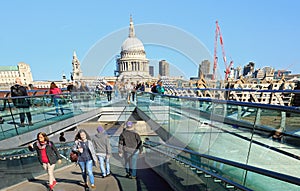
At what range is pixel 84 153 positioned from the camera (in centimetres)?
424

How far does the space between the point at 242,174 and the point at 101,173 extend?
12.8ft

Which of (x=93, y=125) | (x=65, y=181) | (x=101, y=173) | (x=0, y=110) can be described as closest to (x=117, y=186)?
(x=101, y=173)

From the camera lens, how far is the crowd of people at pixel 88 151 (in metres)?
4.16

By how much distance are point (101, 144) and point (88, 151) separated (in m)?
0.66

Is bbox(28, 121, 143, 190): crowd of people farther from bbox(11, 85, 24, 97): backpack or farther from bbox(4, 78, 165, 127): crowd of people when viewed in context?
bbox(11, 85, 24, 97): backpack

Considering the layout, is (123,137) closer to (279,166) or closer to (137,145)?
(137,145)

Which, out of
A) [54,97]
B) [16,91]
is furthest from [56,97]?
[16,91]

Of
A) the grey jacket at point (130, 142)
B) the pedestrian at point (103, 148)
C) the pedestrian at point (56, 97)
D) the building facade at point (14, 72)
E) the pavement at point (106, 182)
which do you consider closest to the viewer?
the pavement at point (106, 182)

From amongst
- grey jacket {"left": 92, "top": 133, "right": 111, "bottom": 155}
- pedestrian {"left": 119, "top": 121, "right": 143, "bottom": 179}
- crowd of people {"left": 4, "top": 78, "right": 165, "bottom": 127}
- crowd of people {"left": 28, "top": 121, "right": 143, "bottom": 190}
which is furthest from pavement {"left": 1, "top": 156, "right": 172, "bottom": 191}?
crowd of people {"left": 4, "top": 78, "right": 165, "bottom": 127}

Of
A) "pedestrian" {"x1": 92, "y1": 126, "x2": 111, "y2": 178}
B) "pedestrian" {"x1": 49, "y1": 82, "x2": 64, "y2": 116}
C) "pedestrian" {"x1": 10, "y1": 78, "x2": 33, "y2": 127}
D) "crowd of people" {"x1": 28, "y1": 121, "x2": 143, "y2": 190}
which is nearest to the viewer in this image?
"crowd of people" {"x1": 28, "y1": 121, "x2": 143, "y2": 190}

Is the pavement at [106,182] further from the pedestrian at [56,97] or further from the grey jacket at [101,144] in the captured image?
the pedestrian at [56,97]

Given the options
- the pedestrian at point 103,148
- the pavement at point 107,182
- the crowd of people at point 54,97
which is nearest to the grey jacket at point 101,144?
the pedestrian at point 103,148

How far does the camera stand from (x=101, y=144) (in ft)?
16.1

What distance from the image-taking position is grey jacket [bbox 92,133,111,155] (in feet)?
16.0
